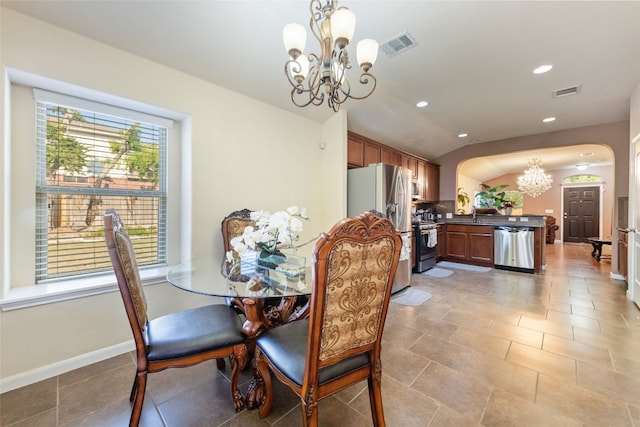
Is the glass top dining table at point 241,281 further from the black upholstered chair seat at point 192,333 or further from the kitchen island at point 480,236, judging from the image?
the kitchen island at point 480,236

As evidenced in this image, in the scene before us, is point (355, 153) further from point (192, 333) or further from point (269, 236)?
point (192, 333)

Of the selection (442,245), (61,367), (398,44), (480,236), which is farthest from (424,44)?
(442,245)

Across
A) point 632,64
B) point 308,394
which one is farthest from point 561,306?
point 308,394

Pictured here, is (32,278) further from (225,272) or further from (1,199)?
(225,272)

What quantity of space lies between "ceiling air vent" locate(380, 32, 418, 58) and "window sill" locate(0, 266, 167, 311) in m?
3.01

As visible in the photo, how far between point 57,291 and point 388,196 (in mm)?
3442

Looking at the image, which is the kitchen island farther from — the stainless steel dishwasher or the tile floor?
the tile floor

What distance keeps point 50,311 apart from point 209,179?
1.53 meters

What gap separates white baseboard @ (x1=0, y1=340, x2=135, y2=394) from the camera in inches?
65.6

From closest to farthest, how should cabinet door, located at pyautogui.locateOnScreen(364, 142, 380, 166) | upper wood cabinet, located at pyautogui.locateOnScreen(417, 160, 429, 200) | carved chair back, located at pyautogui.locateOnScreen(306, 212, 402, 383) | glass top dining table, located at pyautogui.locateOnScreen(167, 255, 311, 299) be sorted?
carved chair back, located at pyautogui.locateOnScreen(306, 212, 402, 383) → glass top dining table, located at pyautogui.locateOnScreen(167, 255, 311, 299) → cabinet door, located at pyautogui.locateOnScreen(364, 142, 380, 166) → upper wood cabinet, located at pyautogui.locateOnScreen(417, 160, 429, 200)

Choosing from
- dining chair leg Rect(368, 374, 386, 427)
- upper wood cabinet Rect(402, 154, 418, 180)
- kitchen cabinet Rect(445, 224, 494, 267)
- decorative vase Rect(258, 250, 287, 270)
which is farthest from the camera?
upper wood cabinet Rect(402, 154, 418, 180)

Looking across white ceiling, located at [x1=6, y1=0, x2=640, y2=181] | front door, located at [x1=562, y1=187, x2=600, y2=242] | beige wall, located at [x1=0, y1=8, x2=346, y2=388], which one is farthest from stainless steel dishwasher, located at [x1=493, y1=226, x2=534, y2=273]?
front door, located at [x1=562, y1=187, x2=600, y2=242]

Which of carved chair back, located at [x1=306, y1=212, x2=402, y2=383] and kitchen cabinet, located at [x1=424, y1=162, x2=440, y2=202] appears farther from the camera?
kitchen cabinet, located at [x1=424, y1=162, x2=440, y2=202]

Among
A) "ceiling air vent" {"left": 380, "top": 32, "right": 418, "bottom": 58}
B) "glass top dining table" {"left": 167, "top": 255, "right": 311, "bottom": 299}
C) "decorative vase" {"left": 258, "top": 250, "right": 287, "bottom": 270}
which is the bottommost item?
→ "glass top dining table" {"left": 167, "top": 255, "right": 311, "bottom": 299}
